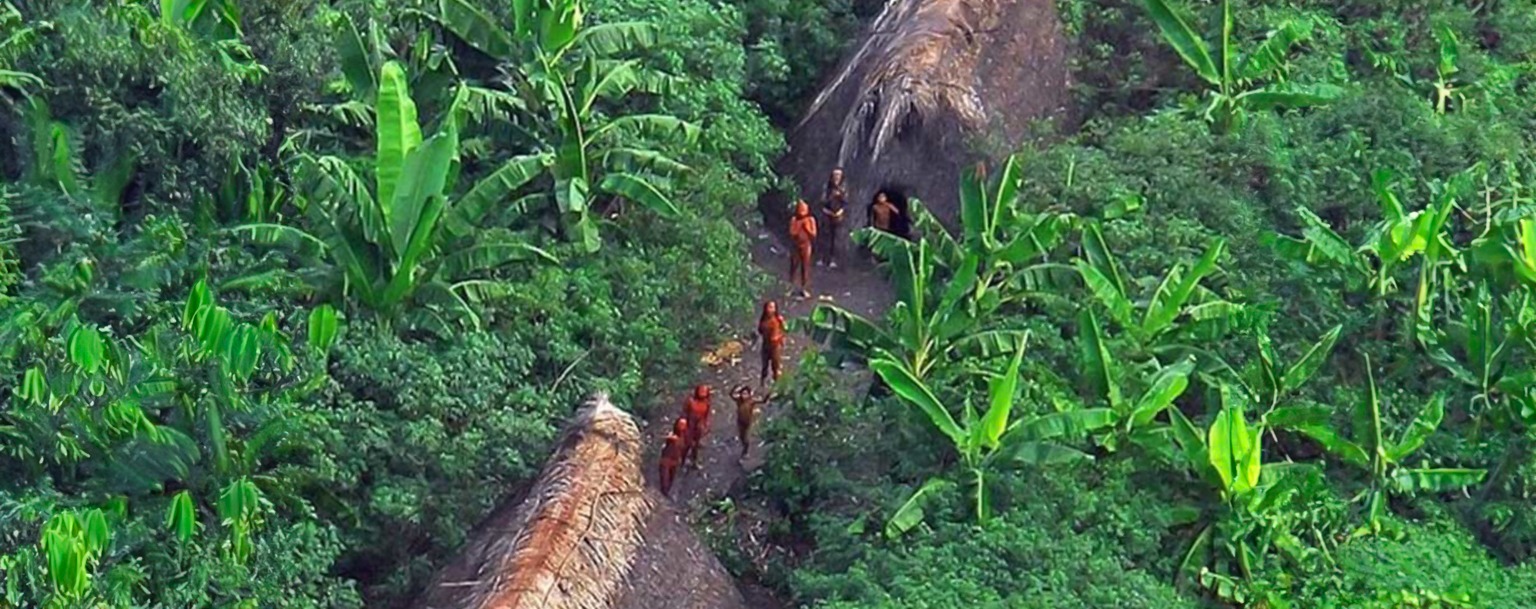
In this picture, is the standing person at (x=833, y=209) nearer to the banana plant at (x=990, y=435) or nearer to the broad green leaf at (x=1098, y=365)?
the broad green leaf at (x=1098, y=365)

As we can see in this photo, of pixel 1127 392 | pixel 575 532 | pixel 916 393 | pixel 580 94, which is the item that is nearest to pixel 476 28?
pixel 580 94

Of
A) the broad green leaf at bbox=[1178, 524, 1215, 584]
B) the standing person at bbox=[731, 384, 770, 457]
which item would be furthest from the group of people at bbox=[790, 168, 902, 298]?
the broad green leaf at bbox=[1178, 524, 1215, 584]

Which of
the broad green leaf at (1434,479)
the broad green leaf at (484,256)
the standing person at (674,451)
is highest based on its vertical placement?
the broad green leaf at (484,256)

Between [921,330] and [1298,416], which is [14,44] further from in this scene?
[1298,416]

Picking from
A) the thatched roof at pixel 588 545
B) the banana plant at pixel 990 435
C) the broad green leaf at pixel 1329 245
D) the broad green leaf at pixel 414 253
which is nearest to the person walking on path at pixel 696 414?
the thatched roof at pixel 588 545

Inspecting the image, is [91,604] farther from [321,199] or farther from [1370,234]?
[1370,234]

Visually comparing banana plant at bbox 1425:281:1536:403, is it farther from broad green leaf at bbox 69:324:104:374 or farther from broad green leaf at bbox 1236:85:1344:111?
broad green leaf at bbox 69:324:104:374
